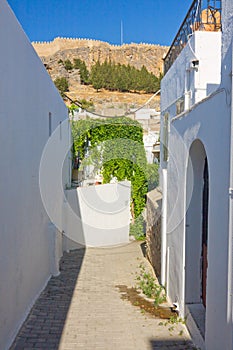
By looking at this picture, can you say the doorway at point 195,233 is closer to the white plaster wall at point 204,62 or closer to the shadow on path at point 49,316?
the white plaster wall at point 204,62

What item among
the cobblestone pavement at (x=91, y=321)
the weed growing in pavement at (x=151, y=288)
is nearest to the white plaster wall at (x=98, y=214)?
the cobblestone pavement at (x=91, y=321)

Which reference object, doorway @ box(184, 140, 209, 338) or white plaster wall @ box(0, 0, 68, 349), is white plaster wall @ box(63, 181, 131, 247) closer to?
white plaster wall @ box(0, 0, 68, 349)

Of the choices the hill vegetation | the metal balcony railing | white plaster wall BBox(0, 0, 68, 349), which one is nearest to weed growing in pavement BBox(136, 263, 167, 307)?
white plaster wall BBox(0, 0, 68, 349)

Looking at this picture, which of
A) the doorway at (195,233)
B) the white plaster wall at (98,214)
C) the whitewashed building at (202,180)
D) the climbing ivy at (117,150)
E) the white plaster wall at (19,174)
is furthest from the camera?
the climbing ivy at (117,150)

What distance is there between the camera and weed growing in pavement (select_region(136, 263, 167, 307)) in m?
8.09

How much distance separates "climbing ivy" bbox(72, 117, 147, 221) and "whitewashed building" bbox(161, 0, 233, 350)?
20.6 feet

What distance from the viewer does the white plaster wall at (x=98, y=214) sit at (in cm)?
1425

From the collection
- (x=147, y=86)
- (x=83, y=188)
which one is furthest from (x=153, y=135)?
(x=147, y=86)

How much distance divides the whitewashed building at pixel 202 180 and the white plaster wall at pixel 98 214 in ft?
18.2

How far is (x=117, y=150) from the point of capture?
55.0 feet

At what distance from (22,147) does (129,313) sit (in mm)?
4006

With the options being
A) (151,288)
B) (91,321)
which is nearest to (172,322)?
(91,321)

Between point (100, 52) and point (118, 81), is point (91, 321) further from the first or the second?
point (100, 52)

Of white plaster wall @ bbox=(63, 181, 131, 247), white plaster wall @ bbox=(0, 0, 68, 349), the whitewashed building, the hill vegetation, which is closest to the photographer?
the whitewashed building
